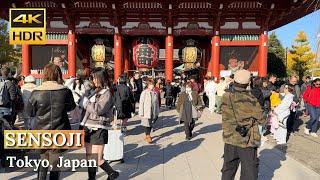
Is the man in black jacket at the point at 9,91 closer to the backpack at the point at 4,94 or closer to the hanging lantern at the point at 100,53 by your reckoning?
the backpack at the point at 4,94

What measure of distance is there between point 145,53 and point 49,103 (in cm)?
1588

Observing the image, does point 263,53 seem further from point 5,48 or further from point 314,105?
point 5,48

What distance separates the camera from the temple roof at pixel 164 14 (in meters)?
20.4

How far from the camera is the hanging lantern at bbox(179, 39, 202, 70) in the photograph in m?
21.4

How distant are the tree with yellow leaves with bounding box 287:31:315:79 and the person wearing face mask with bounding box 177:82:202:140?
50.2 meters

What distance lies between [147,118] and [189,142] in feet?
3.96

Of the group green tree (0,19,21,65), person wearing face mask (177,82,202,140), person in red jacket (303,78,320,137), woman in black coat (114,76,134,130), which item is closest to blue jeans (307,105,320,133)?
person in red jacket (303,78,320,137)

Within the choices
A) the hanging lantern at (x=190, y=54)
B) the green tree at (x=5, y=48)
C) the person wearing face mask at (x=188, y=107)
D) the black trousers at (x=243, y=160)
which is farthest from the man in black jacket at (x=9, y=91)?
the green tree at (x=5, y=48)

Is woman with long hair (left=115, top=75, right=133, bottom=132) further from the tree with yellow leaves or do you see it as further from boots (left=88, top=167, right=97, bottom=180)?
the tree with yellow leaves

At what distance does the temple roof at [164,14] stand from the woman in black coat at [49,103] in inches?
625

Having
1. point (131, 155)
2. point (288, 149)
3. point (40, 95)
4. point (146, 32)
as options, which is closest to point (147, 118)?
point (131, 155)

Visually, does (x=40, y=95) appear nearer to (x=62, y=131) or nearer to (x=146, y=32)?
(x=62, y=131)

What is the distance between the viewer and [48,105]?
4.87 m

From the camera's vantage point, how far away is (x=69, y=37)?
21094 millimetres
